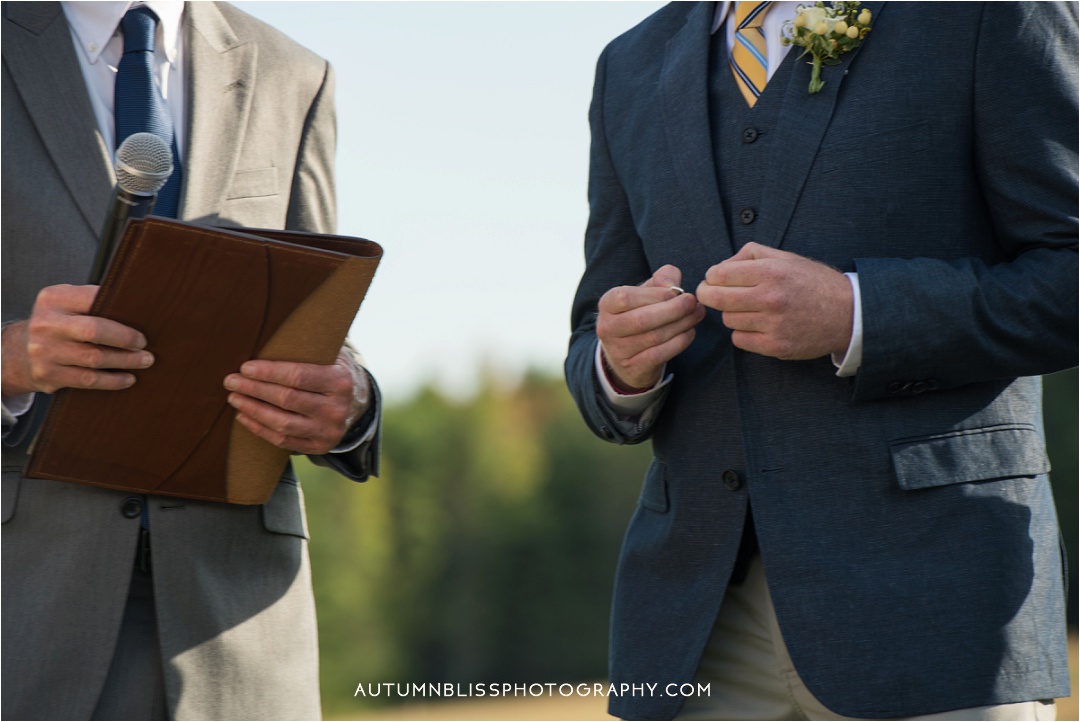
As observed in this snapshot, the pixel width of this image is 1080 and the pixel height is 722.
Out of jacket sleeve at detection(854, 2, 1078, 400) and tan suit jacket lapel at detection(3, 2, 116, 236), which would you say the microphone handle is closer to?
tan suit jacket lapel at detection(3, 2, 116, 236)

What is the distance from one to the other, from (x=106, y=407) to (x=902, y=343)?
1.79 metres

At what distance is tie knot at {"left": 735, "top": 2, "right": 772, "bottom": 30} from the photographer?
2933mm

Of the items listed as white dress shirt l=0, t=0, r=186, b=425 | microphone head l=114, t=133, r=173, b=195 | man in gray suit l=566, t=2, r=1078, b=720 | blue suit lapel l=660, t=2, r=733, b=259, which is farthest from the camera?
white dress shirt l=0, t=0, r=186, b=425

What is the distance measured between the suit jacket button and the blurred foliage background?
42.8 m

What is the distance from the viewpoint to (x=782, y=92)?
277 cm

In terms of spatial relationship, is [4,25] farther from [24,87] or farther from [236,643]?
[236,643]

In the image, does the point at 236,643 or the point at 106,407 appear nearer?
the point at 106,407

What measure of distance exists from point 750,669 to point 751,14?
5.19 feet

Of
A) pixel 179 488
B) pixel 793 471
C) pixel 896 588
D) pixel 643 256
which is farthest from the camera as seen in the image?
pixel 643 256

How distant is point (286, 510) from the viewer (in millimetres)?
3184

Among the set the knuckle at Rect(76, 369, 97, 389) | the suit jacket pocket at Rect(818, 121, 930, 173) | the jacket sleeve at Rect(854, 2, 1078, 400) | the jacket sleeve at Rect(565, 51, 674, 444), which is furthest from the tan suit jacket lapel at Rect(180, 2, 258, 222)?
the jacket sleeve at Rect(854, 2, 1078, 400)

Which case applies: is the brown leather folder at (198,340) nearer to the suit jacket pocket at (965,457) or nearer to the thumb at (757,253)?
the thumb at (757,253)

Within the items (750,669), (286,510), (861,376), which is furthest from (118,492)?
(861,376)

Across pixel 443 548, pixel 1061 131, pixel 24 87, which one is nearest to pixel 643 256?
pixel 1061 131
